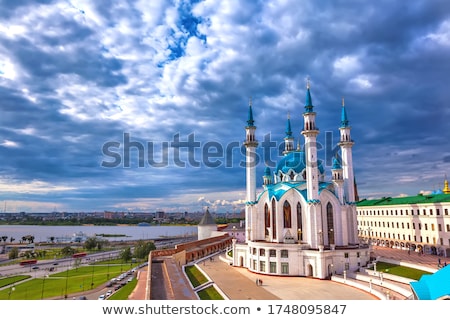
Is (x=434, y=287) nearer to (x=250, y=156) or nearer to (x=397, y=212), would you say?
(x=250, y=156)

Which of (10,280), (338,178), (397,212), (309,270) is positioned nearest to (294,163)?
(338,178)

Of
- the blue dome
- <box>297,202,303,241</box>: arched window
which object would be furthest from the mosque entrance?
the blue dome

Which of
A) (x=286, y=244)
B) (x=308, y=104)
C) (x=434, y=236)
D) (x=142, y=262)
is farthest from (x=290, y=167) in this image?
(x=142, y=262)

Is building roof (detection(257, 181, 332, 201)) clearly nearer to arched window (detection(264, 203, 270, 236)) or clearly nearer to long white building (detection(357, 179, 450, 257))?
arched window (detection(264, 203, 270, 236))

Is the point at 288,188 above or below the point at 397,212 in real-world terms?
above

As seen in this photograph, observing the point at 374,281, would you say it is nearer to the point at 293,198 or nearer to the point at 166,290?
the point at 293,198

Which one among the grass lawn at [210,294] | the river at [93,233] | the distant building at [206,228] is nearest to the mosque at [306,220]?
the grass lawn at [210,294]
